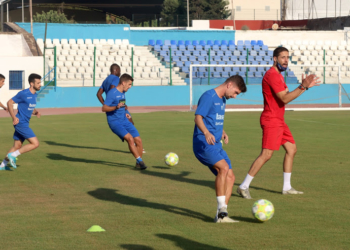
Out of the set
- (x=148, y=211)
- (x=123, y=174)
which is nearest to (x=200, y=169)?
(x=123, y=174)

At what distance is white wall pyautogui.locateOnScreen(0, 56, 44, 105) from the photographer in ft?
101

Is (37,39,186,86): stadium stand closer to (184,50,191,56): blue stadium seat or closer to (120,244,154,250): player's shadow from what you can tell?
(184,50,191,56): blue stadium seat

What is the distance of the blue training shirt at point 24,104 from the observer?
10.3 meters

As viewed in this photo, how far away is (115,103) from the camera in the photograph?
10578 millimetres

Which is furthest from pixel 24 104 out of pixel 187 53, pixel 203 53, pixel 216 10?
pixel 216 10

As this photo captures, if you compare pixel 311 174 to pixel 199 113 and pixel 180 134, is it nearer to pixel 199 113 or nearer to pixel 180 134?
pixel 199 113

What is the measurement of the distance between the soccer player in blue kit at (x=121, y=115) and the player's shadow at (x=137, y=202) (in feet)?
6.49

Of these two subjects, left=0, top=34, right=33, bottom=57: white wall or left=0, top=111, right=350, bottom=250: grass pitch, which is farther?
left=0, top=34, right=33, bottom=57: white wall

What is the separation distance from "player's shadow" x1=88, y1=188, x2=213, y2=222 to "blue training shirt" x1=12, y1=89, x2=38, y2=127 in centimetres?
275

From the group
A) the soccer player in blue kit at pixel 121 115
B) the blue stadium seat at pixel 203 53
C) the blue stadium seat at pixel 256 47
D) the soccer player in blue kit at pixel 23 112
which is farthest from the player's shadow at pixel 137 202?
the blue stadium seat at pixel 256 47

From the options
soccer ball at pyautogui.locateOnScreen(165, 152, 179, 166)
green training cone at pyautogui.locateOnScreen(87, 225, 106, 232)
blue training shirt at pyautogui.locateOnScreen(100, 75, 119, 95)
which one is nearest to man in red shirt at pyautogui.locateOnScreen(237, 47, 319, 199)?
green training cone at pyautogui.locateOnScreen(87, 225, 106, 232)

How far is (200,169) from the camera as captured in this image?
10555 mm

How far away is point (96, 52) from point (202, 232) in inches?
1236

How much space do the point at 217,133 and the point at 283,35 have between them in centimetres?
4007
